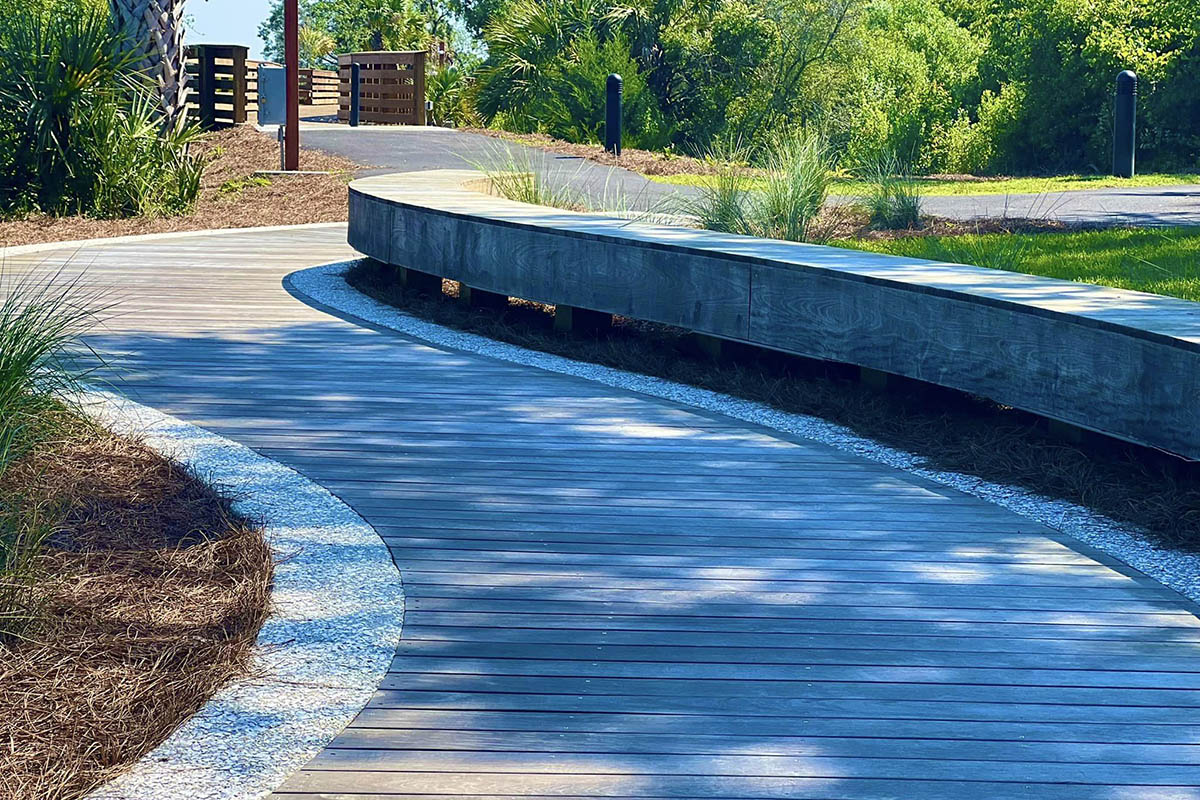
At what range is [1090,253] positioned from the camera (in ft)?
35.7

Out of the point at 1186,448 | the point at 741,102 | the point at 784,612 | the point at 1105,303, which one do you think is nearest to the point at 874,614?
the point at 784,612

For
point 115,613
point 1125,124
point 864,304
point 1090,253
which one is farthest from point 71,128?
point 1125,124

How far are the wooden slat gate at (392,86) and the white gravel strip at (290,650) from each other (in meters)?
27.2

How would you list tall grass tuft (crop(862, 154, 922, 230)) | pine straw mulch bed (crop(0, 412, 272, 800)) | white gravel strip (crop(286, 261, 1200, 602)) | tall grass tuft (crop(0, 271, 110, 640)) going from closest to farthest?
pine straw mulch bed (crop(0, 412, 272, 800))
tall grass tuft (crop(0, 271, 110, 640))
white gravel strip (crop(286, 261, 1200, 602))
tall grass tuft (crop(862, 154, 922, 230))

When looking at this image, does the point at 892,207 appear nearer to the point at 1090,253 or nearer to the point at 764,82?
the point at 1090,253

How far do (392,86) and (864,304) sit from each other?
28616mm

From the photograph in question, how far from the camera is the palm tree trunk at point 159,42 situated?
17.1 meters

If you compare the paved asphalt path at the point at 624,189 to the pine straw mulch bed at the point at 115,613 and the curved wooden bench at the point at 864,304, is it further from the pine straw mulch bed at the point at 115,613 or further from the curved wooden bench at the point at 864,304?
the pine straw mulch bed at the point at 115,613

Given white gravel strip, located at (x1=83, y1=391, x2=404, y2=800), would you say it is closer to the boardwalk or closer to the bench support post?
the boardwalk

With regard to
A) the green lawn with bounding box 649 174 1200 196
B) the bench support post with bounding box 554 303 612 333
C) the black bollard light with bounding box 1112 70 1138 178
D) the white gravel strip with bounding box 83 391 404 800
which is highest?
the black bollard light with bounding box 1112 70 1138 178

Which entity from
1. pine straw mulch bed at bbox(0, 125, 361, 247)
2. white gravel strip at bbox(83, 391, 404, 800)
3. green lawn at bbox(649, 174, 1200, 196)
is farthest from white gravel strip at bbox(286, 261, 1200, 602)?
green lawn at bbox(649, 174, 1200, 196)

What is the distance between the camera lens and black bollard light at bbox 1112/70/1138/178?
18.8m

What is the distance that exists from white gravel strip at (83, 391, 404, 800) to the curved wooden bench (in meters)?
2.69

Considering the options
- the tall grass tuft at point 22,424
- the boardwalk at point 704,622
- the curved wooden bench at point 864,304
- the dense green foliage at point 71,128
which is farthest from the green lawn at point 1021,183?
the tall grass tuft at point 22,424
